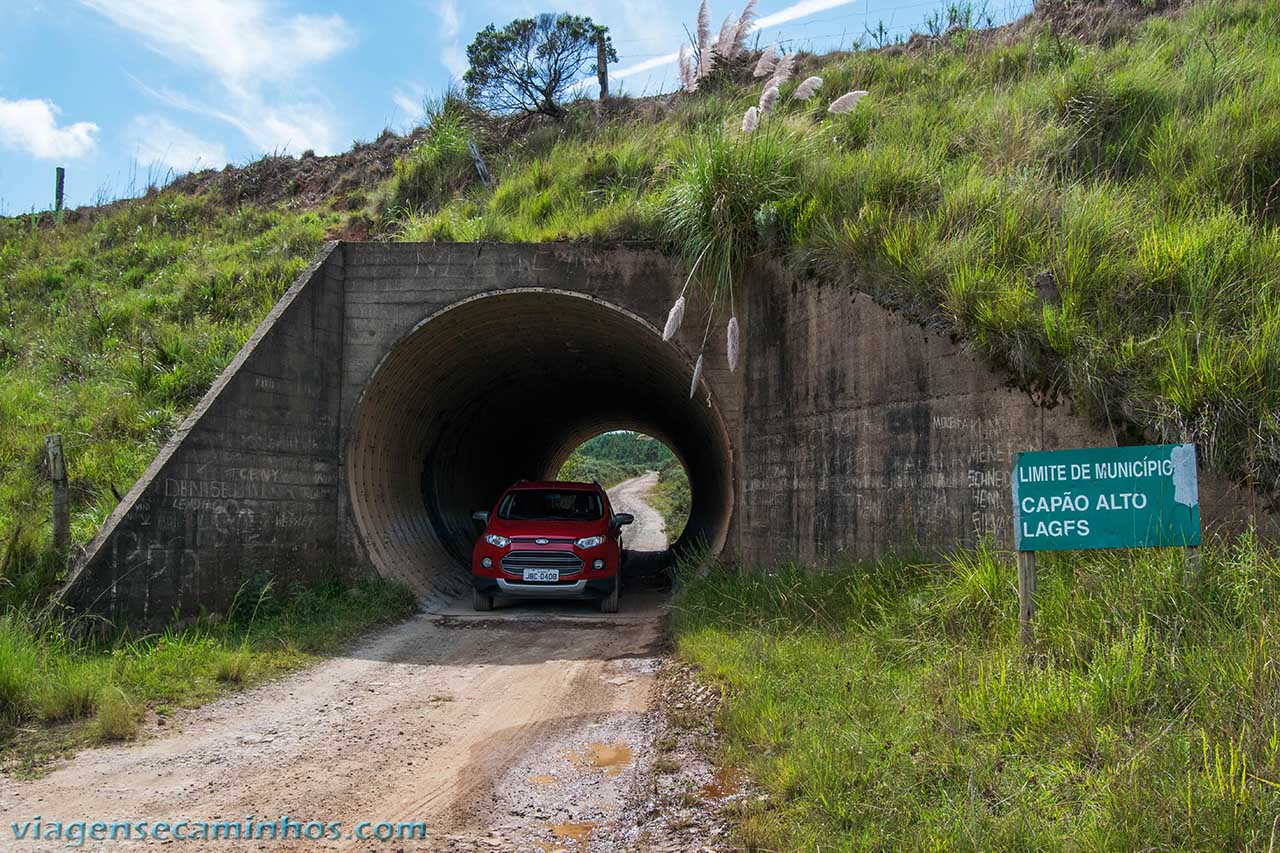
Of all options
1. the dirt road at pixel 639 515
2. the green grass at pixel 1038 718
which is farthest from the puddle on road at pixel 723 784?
the dirt road at pixel 639 515

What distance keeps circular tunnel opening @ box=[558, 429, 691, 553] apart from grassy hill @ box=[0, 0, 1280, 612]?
7.59 meters

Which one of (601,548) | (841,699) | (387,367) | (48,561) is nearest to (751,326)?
(601,548)

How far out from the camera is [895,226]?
772 cm

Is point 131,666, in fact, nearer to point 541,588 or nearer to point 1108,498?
point 541,588

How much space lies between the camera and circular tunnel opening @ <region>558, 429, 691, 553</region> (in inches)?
1093

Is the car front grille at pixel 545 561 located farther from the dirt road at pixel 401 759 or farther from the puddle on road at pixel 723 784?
the puddle on road at pixel 723 784

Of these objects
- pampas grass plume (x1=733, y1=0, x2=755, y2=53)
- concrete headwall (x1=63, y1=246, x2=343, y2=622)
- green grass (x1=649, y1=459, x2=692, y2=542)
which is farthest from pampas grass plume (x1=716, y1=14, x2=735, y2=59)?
green grass (x1=649, y1=459, x2=692, y2=542)

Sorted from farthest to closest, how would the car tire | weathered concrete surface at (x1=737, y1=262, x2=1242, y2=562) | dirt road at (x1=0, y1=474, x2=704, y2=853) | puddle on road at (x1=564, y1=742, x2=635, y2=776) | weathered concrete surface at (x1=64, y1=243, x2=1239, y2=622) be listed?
the car tire, weathered concrete surface at (x1=64, y1=243, x2=1239, y2=622), weathered concrete surface at (x1=737, y1=262, x2=1242, y2=562), puddle on road at (x1=564, y1=742, x2=635, y2=776), dirt road at (x1=0, y1=474, x2=704, y2=853)

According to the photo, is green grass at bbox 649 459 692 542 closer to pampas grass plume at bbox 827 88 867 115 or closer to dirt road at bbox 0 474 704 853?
pampas grass plume at bbox 827 88 867 115

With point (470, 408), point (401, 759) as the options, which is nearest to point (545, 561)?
point (470, 408)

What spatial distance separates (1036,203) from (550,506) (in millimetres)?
7078

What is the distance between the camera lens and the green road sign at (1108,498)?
14.1ft

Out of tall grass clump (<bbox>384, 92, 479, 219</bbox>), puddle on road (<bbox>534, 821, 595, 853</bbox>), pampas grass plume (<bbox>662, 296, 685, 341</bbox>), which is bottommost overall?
puddle on road (<bbox>534, 821, 595, 853</bbox>)

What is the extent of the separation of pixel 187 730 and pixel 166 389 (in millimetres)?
6424
